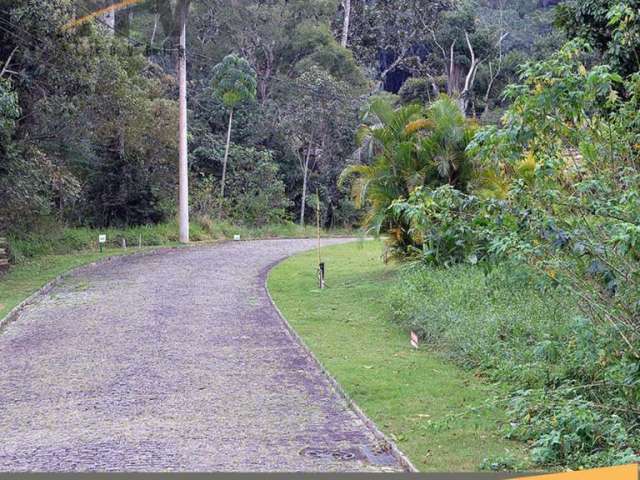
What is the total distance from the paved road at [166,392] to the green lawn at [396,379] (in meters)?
0.32

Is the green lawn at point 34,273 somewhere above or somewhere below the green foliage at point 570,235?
below

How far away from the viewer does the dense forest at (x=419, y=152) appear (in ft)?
24.9

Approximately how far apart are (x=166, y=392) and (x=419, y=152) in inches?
435

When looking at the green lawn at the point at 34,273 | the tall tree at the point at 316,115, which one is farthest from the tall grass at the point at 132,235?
the tall tree at the point at 316,115

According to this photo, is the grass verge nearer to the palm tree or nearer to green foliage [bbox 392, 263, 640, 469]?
the palm tree

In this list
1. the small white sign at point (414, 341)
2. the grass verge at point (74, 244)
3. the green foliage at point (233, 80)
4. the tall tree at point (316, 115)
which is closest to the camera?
the small white sign at point (414, 341)

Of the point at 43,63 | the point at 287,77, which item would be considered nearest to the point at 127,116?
the point at 43,63

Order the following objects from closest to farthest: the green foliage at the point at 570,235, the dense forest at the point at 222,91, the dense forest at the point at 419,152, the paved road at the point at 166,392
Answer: the green foliage at the point at 570,235
the dense forest at the point at 419,152
the paved road at the point at 166,392
the dense forest at the point at 222,91

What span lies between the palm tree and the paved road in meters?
3.57

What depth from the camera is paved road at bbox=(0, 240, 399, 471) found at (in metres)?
7.69

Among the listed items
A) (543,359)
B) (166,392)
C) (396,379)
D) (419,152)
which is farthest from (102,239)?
(543,359)

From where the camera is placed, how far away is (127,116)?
29.5 m

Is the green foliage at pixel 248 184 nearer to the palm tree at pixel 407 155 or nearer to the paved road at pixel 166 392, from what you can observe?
the palm tree at pixel 407 155

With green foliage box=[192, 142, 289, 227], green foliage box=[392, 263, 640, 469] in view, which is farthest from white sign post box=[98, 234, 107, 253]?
green foliage box=[392, 263, 640, 469]
